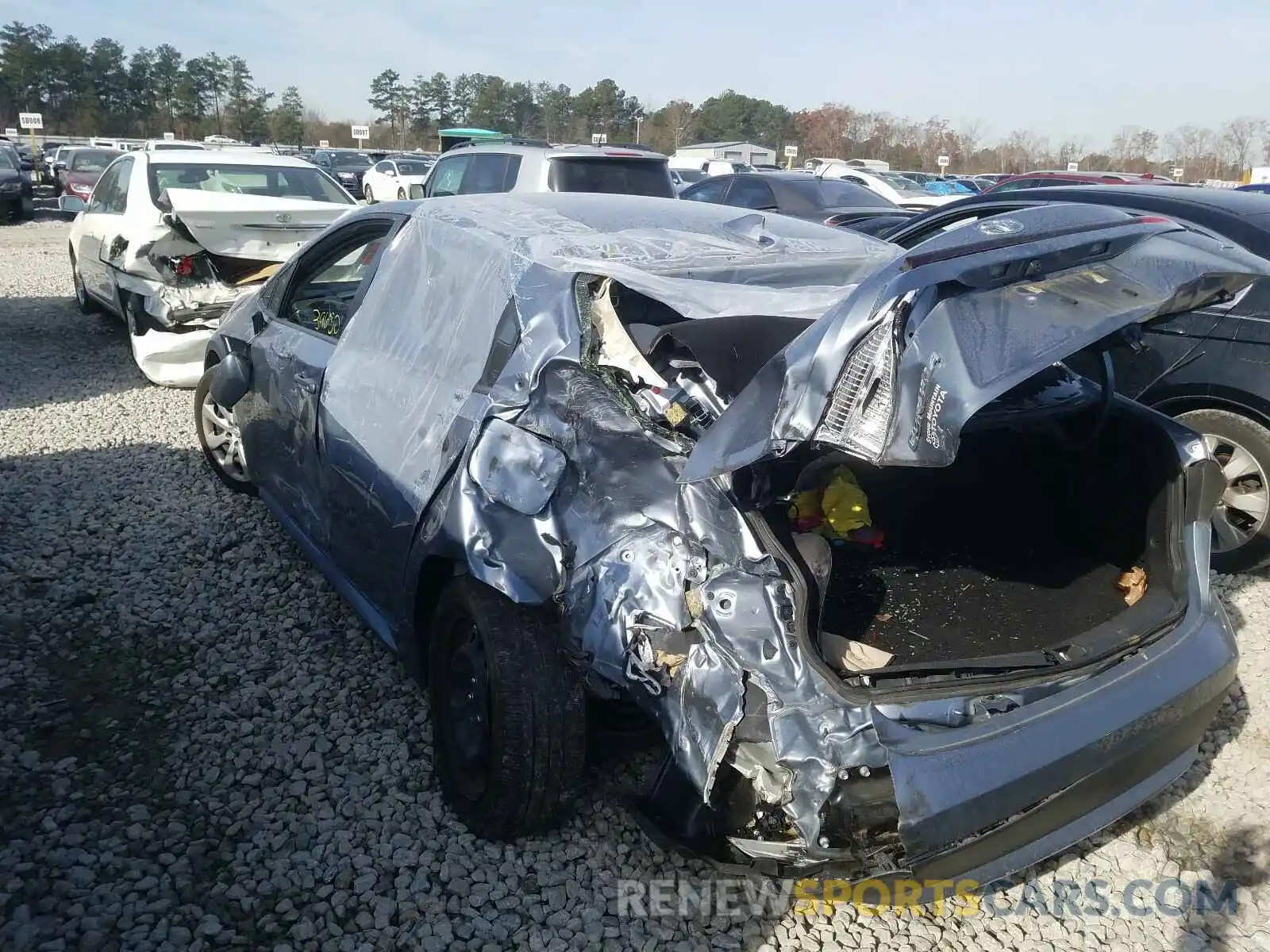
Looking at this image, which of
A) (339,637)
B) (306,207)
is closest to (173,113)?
(306,207)

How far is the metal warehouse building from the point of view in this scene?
105ft

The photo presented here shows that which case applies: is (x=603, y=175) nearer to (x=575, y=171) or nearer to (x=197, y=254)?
(x=575, y=171)

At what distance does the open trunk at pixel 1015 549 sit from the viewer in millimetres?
2549

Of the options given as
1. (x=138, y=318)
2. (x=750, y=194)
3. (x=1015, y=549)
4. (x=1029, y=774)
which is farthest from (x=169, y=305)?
(x=750, y=194)

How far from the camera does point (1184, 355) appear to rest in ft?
14.1

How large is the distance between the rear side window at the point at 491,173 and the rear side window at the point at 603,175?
55cm

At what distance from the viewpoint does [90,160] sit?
2036 centimetres

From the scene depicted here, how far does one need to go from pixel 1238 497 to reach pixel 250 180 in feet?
25.9

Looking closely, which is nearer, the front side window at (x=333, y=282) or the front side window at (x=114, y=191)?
the front side window at (x=333, y=282)

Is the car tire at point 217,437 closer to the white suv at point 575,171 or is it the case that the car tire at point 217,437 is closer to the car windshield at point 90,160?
the white suv at point 575,171

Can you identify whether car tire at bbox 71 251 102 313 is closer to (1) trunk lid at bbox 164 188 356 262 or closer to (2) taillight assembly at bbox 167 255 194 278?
(1) trunk lid at bbox 164 188 356 262

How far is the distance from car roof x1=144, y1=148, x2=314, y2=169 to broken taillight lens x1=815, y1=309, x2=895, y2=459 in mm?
7760

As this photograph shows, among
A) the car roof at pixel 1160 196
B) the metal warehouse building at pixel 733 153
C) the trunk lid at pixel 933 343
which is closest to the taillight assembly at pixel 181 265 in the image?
the car roof at pixel 1160 196

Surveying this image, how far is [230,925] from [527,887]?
0.75 m
